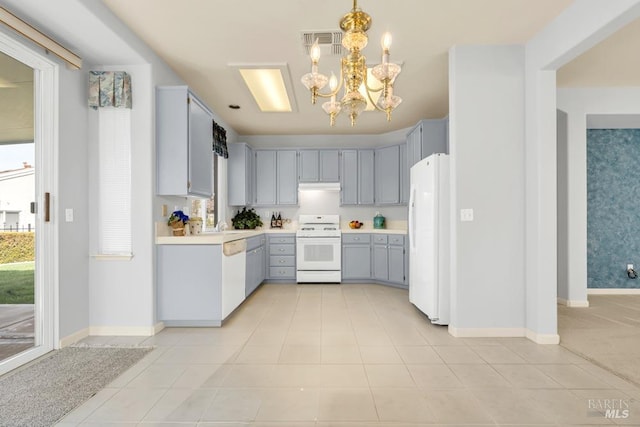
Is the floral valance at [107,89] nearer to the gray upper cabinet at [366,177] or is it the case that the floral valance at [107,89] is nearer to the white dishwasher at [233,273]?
the white dishwasher at [233,273]

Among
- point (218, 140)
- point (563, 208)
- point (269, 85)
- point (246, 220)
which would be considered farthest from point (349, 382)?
point (246, 220)

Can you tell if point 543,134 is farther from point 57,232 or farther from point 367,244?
point 57,232

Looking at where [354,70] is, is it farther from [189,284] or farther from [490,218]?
[189,284]

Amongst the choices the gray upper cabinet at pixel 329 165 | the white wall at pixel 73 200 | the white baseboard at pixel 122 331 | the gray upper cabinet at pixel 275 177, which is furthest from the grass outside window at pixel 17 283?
the gray upper cabinet at pixel 329 165

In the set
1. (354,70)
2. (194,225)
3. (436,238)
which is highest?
(354,70)

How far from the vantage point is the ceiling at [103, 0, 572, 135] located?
2.45m

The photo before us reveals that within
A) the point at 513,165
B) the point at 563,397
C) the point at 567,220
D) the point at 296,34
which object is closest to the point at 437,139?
the point at 513,165

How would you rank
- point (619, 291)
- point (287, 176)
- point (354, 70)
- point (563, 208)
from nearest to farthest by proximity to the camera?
point (354, 70) < point (563, 208) < point (619, 291) < point (287, 176)

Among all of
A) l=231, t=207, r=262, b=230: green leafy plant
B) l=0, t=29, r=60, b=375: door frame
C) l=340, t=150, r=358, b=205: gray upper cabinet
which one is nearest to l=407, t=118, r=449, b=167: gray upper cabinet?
l=340, t=150, r=358, b=205: gray upper cabinet

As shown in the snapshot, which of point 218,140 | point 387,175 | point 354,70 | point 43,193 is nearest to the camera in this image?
point 354,70

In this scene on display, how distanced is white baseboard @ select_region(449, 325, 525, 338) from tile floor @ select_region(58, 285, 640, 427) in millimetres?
89

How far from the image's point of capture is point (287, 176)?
5.86 meters

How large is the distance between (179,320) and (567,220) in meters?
4.62

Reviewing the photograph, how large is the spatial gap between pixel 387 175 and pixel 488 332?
3.12m
